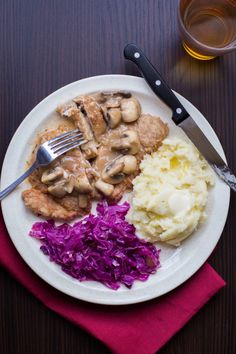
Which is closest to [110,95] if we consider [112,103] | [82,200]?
[112,103]

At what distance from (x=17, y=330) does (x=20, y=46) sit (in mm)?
2115

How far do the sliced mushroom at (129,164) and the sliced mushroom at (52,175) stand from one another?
1.44 ft

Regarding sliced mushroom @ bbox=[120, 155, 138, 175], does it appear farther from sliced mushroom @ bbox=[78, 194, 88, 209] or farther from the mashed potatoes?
sliced mushroom @ bbox=[78, 194, 88, 209]

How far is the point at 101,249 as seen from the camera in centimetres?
341

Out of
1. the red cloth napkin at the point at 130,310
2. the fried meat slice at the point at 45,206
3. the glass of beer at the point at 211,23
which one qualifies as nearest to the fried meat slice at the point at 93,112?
the fried meat slice at the point at 45,206

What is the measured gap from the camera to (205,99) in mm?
3607

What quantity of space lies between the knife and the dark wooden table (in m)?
0.16

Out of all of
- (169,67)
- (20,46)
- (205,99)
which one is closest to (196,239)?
(205,99)

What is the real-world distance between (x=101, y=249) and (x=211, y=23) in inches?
72.2

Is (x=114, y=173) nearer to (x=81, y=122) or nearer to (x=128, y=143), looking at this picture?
(x=128, y=143)

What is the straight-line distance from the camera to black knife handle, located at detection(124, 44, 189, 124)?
11.3ft

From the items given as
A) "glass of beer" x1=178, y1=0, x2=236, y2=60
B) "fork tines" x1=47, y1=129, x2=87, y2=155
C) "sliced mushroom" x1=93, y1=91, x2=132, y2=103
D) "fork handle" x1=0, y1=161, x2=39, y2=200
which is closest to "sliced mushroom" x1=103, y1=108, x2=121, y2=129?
"sliced mushroom" x1=93, y1=91, x2=132, y2=103

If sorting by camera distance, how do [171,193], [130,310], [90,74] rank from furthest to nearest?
[90,74], [130,310], [171,193]

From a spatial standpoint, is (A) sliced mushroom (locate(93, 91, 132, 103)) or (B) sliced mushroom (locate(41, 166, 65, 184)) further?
(A) sliced mushroom (locate(93, 91, 132, 103))
